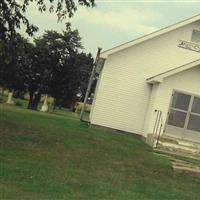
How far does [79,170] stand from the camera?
15555 mm

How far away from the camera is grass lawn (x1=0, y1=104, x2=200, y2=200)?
1285cm

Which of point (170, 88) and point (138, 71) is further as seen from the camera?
point (138, 71)

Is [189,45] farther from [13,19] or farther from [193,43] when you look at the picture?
[13,19]

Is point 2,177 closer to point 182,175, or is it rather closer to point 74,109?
point 182,175

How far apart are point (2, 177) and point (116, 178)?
3.47 metres

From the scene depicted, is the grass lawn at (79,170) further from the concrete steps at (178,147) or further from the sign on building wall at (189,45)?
the sign on building wall at (189,45)

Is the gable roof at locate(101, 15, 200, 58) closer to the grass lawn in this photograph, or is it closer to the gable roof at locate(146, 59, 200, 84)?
the gable roof at locate(146, 59, 200, 84)

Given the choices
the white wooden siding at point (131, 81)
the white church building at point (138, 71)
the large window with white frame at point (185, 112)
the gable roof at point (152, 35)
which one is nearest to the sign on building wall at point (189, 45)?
the white church building at point (138, 71)

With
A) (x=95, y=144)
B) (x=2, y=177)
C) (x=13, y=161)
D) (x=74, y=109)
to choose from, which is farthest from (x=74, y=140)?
(x=74, y=109)

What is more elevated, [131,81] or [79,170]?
[131,81]

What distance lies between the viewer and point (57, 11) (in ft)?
67.7

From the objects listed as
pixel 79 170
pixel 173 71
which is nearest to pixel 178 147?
pixel 173 71

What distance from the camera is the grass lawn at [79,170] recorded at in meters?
12.9

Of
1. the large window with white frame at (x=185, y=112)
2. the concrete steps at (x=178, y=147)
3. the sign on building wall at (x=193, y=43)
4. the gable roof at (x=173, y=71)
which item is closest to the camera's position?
the concrete steps at (x=178, y=147)
